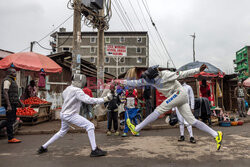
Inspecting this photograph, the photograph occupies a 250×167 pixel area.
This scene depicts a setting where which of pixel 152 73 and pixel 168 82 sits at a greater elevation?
pixel 152 73

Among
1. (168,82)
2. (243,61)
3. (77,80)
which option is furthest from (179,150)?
(243,61)

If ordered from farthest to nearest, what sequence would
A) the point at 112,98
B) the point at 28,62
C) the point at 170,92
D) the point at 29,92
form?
the point at 29,92, the point at 28,62, the point at 170,92, the point at 112,98

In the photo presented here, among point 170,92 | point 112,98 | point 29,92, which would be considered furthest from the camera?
point 29,92

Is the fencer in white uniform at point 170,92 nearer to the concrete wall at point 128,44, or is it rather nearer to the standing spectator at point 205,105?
the standing spectator at point 205,105

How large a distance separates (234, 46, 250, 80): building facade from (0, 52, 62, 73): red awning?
6515cm

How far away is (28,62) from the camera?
28.4 ft

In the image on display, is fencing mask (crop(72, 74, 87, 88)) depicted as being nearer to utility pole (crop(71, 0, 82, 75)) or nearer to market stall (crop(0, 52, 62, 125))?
utility pole (crop(71, 0, 82, 75))

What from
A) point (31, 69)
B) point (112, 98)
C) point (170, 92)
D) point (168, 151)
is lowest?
point (168, 151)

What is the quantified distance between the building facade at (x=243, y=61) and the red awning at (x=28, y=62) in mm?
65145

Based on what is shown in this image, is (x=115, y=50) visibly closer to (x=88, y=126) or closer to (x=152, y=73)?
Answer: (x=152, y=73)

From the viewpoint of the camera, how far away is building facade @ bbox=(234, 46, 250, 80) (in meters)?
62.3

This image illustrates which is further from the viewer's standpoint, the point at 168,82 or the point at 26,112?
the point at 26,112

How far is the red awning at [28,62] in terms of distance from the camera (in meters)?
8.24

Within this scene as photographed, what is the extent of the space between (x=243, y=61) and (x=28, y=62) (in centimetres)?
7382
